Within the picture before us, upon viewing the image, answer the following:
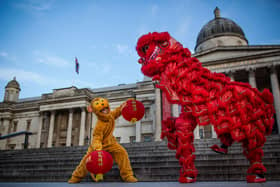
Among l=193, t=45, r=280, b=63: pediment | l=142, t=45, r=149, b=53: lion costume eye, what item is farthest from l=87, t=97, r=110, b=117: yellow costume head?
l=193, t=45, r=280, b=63: pediment

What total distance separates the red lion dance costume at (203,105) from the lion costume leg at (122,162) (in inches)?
69.0

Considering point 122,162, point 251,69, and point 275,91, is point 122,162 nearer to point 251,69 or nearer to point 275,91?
point 275,91

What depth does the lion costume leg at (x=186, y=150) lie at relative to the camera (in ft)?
15.2

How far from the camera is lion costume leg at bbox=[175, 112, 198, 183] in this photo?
4.64 metres

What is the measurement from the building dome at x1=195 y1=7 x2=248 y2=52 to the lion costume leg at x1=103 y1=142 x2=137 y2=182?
25.6 metres

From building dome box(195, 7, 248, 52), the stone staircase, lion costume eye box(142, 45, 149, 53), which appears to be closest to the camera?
lion costume eye box(142, 45, 149, 53)

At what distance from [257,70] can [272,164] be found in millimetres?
16308

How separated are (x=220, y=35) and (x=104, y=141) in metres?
27.3

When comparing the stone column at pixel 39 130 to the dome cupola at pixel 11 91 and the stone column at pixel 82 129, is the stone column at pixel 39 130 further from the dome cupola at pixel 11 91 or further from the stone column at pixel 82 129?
the dome cupola at pixel 11 91

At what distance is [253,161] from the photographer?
14.8 ft

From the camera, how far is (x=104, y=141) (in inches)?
247

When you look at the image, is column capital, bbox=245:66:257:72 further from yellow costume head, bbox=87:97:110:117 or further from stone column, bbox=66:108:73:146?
stone column, bbox=66:108:73:146

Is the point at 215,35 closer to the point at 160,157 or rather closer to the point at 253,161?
the point at 160,157

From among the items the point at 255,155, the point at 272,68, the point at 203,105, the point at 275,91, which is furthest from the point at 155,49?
the point at 272,68
